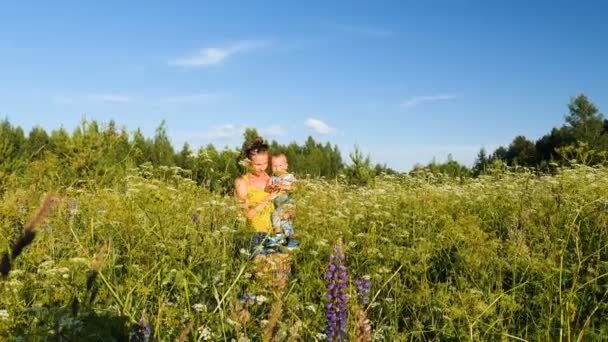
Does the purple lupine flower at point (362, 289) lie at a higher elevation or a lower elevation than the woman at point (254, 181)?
lower

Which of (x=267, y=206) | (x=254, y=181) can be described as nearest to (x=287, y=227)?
(x=267, y=206)

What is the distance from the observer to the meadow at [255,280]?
3.02 meters

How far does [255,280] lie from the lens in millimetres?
3871

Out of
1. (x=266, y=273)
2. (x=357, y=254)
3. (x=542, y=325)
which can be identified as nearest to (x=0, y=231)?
(x=266, y=273)

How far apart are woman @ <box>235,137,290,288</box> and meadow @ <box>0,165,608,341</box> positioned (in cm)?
17

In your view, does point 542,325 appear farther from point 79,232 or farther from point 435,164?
point 435,164

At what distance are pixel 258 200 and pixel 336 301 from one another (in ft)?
9.12

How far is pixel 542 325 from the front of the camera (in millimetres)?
4039

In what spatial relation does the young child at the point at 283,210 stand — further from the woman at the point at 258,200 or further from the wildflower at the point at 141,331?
the wildflower at the point at 141,331

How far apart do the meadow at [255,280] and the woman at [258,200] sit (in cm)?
17

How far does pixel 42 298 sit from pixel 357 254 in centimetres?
232

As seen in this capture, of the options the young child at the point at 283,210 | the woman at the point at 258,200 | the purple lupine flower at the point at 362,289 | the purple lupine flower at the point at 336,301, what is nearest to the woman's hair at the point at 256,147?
the woman at the point at 258,200

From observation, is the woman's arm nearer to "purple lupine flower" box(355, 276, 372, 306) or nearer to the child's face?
the child's face

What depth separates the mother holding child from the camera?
4082 millimetres
